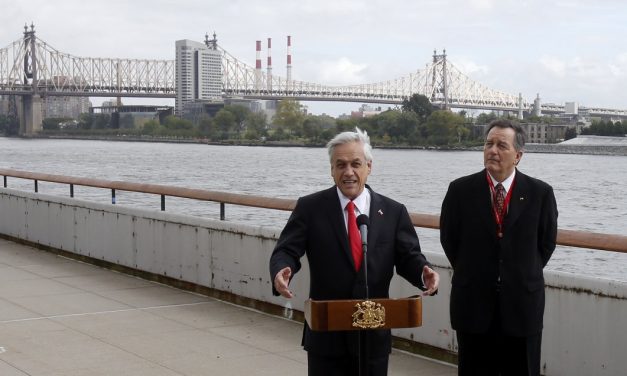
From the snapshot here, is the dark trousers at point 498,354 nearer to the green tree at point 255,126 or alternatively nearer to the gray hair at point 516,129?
the gray hair at point 516,129

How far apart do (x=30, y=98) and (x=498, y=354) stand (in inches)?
6242

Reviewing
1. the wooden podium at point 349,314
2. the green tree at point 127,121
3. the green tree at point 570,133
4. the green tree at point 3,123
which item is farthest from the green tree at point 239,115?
the wooden podium at point 349,314

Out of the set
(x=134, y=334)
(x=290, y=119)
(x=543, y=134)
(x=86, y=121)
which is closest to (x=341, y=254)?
(x=134, y=334)

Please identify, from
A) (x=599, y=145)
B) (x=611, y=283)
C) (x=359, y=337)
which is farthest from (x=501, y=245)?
(x=599, y=145)

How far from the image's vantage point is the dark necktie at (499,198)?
434 centimetres

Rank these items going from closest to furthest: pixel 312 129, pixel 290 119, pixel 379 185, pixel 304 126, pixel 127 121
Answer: pixel 379 185
pixel 312 129
pixel 304 126
pixel 290 119
pixel 127 121

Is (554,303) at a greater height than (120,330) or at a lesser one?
greater

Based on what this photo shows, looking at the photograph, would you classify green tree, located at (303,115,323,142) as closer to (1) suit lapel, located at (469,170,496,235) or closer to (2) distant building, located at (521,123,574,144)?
(2) distant building, located at (521,123,574,144)

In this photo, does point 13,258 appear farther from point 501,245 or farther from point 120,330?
point 501,245

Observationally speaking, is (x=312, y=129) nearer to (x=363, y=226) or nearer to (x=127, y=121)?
(x=127, y=121)

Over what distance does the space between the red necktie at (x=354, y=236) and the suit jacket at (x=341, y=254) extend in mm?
25

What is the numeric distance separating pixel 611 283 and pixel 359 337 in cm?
→ 228

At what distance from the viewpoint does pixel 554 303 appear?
19.2 ft

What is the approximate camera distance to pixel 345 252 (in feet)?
12.9
